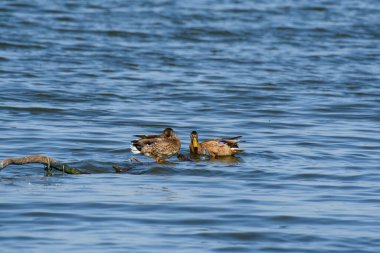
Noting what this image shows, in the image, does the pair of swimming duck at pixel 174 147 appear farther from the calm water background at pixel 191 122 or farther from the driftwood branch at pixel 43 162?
the driftwood branch at pixel 43 162

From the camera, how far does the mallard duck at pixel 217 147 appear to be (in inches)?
489

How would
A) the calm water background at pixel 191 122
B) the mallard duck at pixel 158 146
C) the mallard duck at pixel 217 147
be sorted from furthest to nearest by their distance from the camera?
the mallard duck at pixel 217 147
the mallard duck at pixel 158 146
the calm water background at pixel 191 122

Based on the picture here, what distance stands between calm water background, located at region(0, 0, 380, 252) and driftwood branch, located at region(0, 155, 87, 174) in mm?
177

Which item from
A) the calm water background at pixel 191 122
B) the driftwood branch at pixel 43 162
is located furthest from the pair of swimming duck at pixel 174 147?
the driftwood branch at pixel 43 162

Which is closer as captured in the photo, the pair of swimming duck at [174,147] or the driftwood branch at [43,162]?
the driftwood branch at [43,162]

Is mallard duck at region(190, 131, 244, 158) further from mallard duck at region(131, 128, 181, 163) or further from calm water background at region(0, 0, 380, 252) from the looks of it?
mallard duck at region(131, 128, 181, 163)

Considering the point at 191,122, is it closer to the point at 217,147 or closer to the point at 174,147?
the point at 174,147

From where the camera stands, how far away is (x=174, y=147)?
1262 centimetres

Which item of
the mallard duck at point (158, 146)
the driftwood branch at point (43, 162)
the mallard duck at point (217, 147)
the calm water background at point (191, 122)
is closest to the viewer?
the calm water background at point (191, 122)

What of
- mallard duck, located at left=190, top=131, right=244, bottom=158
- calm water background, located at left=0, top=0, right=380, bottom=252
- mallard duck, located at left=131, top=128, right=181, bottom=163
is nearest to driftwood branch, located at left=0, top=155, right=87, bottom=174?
calm water background, located at left=0, top=0, right=380, bottom=252

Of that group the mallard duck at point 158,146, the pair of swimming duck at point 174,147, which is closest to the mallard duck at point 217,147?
the pair of swimming duck at point 174,147

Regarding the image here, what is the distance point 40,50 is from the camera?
73.4 feet

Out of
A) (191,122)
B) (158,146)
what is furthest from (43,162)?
(191,122)

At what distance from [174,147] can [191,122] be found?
2.49 metres
